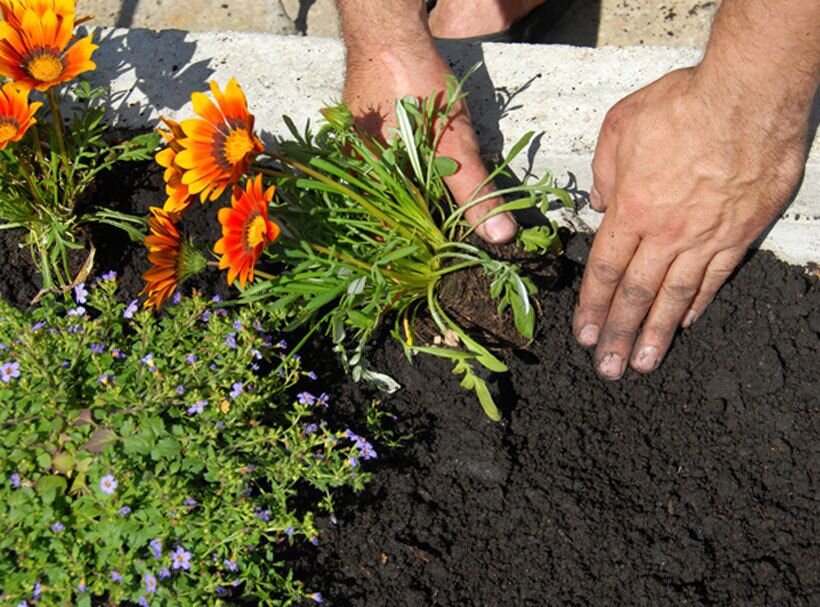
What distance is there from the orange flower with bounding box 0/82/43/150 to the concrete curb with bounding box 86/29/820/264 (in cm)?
42

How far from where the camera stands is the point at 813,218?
7.59ft

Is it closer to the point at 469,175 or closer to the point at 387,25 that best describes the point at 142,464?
the point at 469,175

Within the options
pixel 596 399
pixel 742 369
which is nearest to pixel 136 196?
pixel 596 399

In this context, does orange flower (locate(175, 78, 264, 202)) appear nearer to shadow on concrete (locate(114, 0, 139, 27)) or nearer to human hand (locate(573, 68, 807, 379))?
human hand (locate(573, 68, 807, 379))

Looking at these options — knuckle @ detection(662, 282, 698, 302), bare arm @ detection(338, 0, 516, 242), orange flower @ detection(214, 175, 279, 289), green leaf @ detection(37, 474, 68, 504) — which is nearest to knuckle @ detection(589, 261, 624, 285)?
knuckle @ detection(662, 282, 698, 302)

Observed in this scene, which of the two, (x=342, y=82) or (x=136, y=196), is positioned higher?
(x=342, y=82)

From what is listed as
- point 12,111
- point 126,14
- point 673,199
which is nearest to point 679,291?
point 673,199

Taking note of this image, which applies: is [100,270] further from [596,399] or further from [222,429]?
[596,399]

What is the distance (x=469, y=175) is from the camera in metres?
2.19

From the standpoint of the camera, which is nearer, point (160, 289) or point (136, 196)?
point (160, 289)

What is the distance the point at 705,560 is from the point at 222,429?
3.34 ft

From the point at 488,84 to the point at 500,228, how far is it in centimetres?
42

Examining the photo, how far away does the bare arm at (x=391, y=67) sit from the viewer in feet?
7.26

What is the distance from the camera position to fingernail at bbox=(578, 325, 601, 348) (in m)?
2.26
